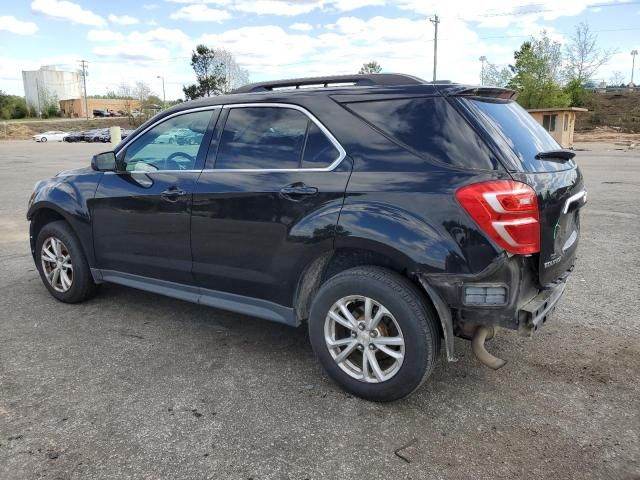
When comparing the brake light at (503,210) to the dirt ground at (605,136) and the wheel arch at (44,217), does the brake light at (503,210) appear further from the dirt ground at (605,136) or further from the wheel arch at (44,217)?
the dirt ground at (605,136)

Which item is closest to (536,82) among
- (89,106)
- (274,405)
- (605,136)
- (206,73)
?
(605,136)

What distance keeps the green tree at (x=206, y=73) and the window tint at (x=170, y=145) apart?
68160mm

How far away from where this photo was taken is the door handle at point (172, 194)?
3.96m

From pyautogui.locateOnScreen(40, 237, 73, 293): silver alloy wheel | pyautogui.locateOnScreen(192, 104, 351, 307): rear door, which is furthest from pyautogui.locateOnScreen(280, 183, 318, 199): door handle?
pyautogui.locateOnScreen(40, 237, 73, 293): silver alloy wheel

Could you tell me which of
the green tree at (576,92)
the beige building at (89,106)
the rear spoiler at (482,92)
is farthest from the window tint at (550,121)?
the beige building at (89,106)

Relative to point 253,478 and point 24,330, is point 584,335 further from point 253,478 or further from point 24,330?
point 24,330

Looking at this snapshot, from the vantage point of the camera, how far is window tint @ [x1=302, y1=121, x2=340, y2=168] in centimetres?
335

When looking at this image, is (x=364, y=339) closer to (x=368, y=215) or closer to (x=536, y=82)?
(x=368, y=215)

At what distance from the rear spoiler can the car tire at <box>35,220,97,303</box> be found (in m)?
3.45

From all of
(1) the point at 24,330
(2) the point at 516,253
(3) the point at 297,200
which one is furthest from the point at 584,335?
(1) the point at 24,330

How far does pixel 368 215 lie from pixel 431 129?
1.97 feet

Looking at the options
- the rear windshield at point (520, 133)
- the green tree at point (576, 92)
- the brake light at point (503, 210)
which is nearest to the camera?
the brake light at point (503, 210)

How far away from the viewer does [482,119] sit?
3057 mm

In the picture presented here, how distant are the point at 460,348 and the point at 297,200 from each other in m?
1.68
